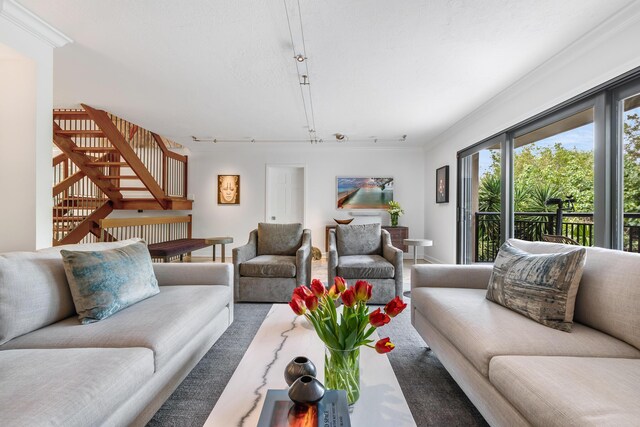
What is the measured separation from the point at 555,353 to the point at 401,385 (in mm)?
841

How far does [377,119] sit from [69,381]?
14.2 ft

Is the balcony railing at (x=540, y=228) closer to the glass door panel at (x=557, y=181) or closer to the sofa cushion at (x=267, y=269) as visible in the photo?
the glass door panel at (x=557, y=181)

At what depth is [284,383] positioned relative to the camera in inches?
44.3

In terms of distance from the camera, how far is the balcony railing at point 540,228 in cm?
225

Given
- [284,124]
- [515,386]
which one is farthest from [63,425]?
[284,124]

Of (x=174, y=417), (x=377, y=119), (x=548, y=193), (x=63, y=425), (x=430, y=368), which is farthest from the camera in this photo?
(x=377, y=119)

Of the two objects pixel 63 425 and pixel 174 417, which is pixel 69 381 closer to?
pixel 63 425

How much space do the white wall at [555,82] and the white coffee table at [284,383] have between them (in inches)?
104

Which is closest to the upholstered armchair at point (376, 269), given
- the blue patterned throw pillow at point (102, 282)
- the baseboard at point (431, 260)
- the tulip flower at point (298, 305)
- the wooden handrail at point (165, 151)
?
the blue patterned throw pillow at point (102, 282)

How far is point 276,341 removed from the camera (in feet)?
Result: 4.84

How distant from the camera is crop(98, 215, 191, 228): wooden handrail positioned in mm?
4209

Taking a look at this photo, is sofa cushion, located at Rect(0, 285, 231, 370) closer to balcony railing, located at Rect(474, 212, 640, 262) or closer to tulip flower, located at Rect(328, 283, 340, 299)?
tulip flower, located at Rect(328, 283, 340, 299)

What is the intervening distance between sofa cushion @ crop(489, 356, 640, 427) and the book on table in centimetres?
63

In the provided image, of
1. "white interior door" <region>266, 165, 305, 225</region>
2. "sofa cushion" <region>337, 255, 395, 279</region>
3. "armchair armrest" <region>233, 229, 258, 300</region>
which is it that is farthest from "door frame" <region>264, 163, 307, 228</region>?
"sofa cushion" <region>337, 255, 395, 279</region>
